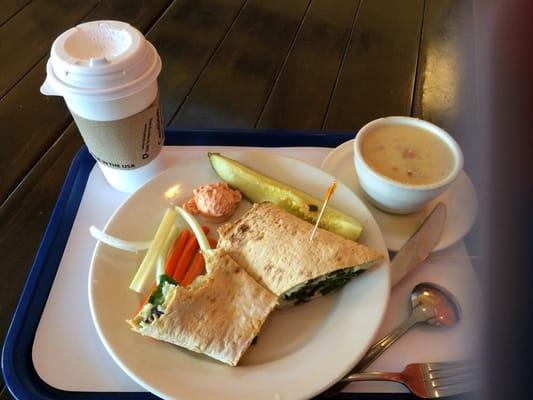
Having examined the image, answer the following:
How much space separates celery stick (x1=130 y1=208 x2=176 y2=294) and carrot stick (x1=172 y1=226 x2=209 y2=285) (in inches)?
1.8

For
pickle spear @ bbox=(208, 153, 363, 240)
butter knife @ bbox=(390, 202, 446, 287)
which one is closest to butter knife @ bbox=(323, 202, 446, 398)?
butter knife @ bbox=(390, 202, 446, 287)

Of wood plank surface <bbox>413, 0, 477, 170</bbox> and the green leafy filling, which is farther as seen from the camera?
wood plank surface <bbox>413, 0, 477, 170</bbox>

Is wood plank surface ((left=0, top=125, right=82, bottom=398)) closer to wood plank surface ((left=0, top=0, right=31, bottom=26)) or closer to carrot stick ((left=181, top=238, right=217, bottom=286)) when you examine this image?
carrot stick ((left=181, top=238, right=217, bottom=286))

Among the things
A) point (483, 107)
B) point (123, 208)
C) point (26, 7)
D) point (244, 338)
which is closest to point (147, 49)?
point (123, 208)

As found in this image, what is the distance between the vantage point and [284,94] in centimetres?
148

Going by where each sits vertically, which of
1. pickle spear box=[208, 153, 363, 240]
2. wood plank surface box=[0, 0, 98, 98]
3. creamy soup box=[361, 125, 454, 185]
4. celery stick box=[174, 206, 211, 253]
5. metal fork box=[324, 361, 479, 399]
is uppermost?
creamy soup box=[361, 125, 454, 185]

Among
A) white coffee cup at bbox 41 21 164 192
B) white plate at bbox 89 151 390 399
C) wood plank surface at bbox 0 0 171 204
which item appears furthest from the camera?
wood plank surface at bbox 0 0 171 204

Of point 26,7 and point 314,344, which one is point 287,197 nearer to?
point 314,344

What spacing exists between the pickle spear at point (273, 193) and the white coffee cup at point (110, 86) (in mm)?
176

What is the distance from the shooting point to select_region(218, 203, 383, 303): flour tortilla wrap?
0.89 meters

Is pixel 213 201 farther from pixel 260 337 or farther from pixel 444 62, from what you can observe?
pixel 444 62

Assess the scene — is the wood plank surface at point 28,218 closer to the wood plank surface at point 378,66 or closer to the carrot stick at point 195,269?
the carrot stick at point 195,269

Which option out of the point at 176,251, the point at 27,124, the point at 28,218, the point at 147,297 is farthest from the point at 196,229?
the point at 27,124

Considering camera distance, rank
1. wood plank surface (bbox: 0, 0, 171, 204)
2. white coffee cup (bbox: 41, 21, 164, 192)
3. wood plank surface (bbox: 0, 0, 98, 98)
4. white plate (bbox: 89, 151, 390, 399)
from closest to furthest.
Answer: white plate (bbox: 89, 151, 390, 399), white coffee cup (bbox: 41, 21, 164, 192), wood plank surface (bbox: 0, 0, 171, 204), wood plank surface (bbox: 0, 0, 98, 98)
